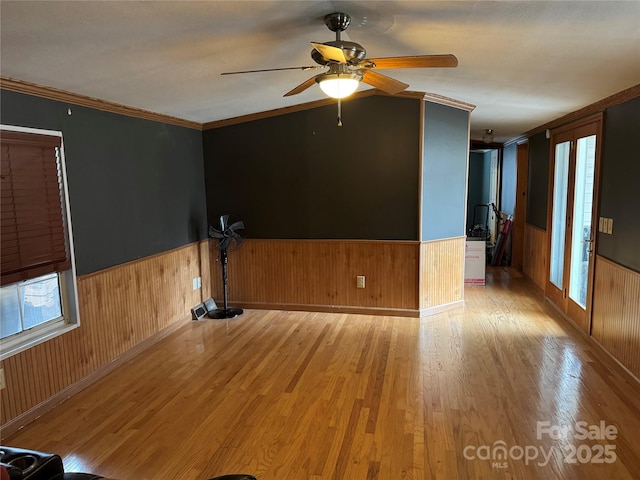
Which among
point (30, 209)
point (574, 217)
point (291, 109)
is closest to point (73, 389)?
point (30, 209)

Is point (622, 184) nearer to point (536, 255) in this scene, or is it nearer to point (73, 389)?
point (536, 255)

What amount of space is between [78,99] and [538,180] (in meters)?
5.46

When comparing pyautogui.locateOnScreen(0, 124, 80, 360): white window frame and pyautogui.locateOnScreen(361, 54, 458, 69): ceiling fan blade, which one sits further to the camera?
pyautogui.locateOnScreen(0, 124, 80, 360): white window frame

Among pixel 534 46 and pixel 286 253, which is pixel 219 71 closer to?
pixel 534 46

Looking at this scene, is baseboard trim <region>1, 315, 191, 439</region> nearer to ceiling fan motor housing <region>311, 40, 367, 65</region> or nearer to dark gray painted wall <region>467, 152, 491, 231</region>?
ceiling fan motor housing <region>311, 40, 367, 65</region>

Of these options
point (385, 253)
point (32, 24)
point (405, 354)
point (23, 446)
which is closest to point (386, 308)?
point (385, 253)

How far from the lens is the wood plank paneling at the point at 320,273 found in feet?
15.6

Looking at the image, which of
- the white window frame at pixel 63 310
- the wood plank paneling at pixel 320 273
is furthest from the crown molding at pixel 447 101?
the white window frame at pixel 63 310

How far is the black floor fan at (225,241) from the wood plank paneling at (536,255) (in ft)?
12.5

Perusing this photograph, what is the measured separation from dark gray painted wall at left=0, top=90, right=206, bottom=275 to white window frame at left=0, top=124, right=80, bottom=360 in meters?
0.05

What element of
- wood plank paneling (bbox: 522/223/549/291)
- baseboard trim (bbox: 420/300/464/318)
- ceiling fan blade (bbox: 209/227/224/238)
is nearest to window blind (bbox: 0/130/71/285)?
ceiling fan blade (bbox: 209/227/224/238)

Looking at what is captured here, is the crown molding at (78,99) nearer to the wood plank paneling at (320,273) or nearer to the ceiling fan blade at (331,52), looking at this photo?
the wood plank paneling at (320,273)

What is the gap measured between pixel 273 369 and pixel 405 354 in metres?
1.16

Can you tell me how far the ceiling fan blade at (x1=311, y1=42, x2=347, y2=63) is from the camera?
6.75 ft
